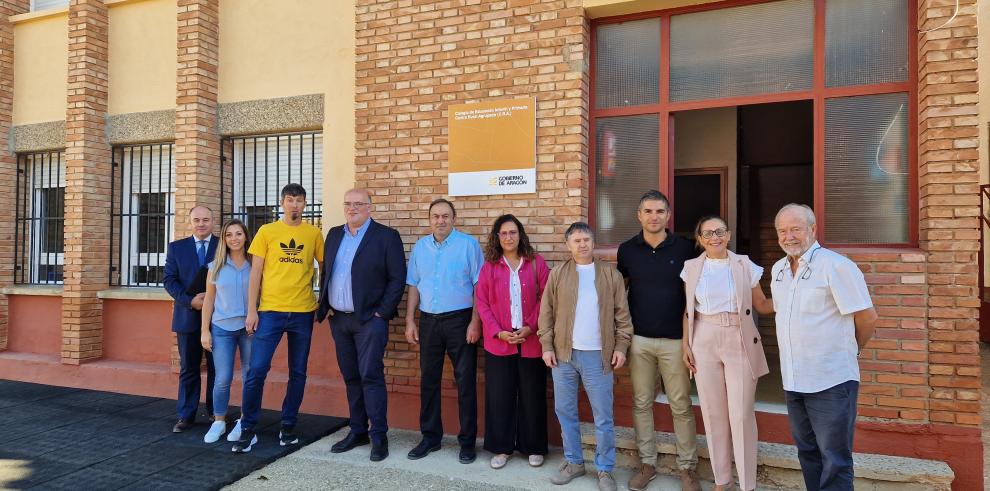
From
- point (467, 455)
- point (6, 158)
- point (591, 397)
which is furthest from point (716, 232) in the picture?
point (6, 158)

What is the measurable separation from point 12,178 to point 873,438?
994cm

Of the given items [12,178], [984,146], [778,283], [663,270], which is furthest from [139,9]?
[984,146]

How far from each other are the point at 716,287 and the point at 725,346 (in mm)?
382

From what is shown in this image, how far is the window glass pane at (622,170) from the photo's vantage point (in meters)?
5.01

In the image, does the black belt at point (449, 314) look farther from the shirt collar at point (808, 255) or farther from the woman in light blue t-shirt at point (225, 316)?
the shirt collar at point (808, 255)

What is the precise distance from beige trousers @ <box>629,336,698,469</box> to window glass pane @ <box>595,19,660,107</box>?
222 cm

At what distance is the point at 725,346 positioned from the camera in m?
3.72

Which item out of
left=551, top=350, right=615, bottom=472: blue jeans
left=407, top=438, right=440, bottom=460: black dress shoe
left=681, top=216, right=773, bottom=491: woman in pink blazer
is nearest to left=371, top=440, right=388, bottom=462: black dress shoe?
left=407, top=438, right=440, bottom=460: black dress shoe

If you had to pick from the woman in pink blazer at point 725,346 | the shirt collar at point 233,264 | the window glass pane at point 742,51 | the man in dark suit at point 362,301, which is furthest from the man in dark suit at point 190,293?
the window glass pane at point 742,51

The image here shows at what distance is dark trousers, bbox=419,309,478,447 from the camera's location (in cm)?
457

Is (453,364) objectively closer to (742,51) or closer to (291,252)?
(291,252)

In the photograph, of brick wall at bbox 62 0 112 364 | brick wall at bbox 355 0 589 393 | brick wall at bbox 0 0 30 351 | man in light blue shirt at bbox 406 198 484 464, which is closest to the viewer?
man in light blue shirt at bbox 406 198 484 464

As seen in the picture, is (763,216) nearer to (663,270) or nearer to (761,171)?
(761,171)

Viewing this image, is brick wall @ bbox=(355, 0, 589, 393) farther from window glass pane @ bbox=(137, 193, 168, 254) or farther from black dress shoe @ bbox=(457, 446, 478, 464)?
window glass pane @ bbox=(137, 193, 168, 254)
